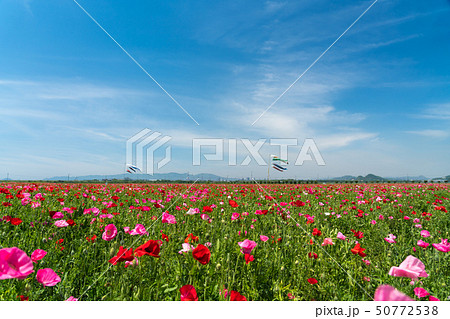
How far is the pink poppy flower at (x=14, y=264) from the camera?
112 centimetres

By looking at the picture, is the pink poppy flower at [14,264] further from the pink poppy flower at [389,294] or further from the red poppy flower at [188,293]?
the pink poppy flower at [389,294]

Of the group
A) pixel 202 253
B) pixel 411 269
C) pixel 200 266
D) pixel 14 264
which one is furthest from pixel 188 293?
pixel 411 269

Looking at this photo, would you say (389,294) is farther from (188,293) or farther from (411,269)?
(188,293)

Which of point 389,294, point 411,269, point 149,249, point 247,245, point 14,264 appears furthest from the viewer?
point 247,245

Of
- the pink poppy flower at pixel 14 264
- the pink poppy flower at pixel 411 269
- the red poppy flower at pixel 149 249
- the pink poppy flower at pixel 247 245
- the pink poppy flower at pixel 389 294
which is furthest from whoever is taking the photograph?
the pink poppy flower at pixel 247 245

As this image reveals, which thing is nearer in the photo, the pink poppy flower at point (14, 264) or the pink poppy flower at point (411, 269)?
the pink poppy flower at point (14, 264)

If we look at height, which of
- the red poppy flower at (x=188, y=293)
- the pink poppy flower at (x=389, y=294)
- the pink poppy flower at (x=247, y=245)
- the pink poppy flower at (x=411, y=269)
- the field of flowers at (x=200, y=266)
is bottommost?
the field of flowers at (x=200, y=266)

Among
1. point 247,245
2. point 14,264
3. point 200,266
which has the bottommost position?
point 200,266

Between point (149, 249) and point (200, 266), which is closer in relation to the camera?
point (149, 249)

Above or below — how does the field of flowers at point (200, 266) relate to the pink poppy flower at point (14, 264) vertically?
below

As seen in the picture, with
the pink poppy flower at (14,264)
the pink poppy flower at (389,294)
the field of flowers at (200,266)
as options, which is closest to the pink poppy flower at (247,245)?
the field of flowers at (200,266)

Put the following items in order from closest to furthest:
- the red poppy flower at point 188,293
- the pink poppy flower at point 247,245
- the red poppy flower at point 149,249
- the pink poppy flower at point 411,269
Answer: the pink poppy flower at point 411,269 → the red poppy flower at point 188,293 → the red poppy flower at point 149,249 → the pink poppy flower at point 247,245

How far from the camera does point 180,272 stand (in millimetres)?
1937

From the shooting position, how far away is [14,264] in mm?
1153
